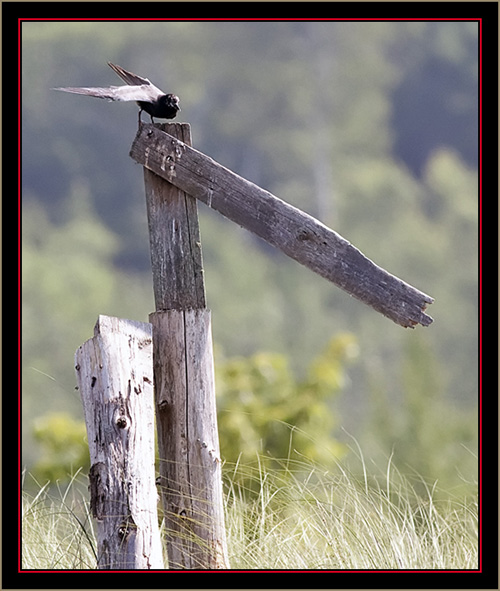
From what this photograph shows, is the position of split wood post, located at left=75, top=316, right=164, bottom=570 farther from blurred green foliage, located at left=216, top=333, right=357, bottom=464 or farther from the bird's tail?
blurred green foliage, located at left=216, top=333, right=357, bottom=464

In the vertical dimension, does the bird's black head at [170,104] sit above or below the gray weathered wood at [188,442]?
above

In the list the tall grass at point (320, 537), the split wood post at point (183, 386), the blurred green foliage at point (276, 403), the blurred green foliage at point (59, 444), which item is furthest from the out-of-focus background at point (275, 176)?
the split wood post at point (183, 386)

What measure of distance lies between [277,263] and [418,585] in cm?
3646

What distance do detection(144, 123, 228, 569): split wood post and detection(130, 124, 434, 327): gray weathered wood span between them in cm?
8

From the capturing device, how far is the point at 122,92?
330cm

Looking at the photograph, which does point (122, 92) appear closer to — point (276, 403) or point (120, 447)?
point (120, 447)

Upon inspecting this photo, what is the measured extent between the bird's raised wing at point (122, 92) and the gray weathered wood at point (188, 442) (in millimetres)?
768

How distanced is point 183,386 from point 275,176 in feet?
118

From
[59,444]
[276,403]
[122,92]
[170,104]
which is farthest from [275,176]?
[122,92]

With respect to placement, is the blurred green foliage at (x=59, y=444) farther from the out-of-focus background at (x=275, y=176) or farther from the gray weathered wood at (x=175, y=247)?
the out-of-focus background at (x=275, y=176)

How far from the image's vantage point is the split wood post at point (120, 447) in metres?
2.99

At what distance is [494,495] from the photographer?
3479mm

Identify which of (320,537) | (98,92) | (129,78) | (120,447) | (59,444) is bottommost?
(320,537)

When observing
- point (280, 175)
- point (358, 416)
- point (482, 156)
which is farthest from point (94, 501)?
point (280, 175)
